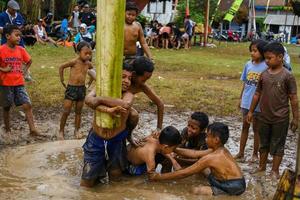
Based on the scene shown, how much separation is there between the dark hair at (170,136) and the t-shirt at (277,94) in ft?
3.45

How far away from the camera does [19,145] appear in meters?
6.09

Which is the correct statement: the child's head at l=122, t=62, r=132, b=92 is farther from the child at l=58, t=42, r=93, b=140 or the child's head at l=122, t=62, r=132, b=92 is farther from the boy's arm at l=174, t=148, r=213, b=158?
the child at l=58, t=42, r=93, b=140

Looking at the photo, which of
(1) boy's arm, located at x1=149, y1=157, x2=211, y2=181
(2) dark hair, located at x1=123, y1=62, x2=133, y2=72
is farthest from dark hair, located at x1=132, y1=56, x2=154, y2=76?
(1) boy's arm, located at x1=149, y1=157, x2=211, y2=181

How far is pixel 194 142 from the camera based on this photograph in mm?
5457

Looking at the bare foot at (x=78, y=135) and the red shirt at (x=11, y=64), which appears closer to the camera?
the red shirt at (x=11, y=64)

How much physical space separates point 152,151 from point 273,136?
4.45 feet

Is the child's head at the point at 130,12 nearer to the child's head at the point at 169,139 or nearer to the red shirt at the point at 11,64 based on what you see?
the red shirt at the point at 11,64

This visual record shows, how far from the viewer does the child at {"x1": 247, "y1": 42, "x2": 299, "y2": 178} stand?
5047mm

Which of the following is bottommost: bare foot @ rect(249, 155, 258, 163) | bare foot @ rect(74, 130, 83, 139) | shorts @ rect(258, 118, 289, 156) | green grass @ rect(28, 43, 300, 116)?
bare foot @ rect(249, 155, 258, 163)

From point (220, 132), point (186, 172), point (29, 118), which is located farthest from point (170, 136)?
point (29, 118)

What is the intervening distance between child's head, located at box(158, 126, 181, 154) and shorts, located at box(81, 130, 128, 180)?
383 millimetres

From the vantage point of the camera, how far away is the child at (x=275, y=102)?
505cm

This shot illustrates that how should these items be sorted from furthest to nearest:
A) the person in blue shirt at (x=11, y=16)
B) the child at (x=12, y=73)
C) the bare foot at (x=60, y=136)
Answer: the person in blue shirt at (x=11, y=16)
the bare foot at (x=60, y=136)
the child at (x=12, y=73)

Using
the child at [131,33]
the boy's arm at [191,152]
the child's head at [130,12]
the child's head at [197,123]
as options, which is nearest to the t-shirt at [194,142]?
the child's head at [197,123]
